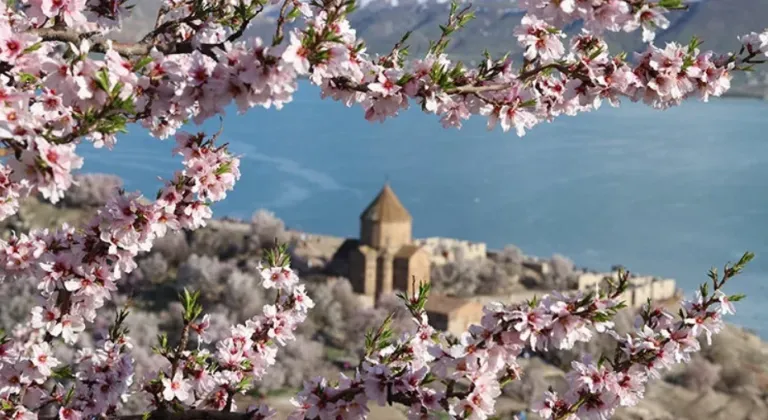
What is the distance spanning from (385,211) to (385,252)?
167cm

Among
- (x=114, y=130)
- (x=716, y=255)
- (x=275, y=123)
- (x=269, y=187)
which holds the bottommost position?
(x=114, y=130)

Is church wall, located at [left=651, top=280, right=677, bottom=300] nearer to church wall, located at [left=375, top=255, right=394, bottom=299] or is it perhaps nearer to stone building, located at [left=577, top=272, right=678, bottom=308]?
stone building, located at [left=577, top=272, right=678, bottom=308]

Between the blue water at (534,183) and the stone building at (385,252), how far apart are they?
11674 millimetres

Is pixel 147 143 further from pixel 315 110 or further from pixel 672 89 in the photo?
pixel 672 89

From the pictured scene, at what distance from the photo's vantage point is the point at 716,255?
166 ft

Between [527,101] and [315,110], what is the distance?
83444mm

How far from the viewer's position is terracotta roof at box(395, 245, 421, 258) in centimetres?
3488

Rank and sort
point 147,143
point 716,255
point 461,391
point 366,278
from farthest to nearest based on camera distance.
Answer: point 147,143 < point 716,255 < point 366,278 < point 461,391

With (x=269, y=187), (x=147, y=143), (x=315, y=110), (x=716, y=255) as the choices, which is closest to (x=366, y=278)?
(x=716, y=255)

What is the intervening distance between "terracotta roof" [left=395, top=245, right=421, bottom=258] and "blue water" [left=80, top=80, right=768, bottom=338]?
1293 centimetres

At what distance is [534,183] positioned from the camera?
6944 cm

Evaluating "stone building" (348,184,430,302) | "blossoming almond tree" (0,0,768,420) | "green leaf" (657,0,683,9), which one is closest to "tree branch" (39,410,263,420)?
"blossoming almond tree" (0,0,768,420)

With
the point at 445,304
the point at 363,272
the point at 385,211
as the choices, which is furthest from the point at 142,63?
the point at 363,272

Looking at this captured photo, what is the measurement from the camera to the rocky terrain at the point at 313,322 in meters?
25.9
